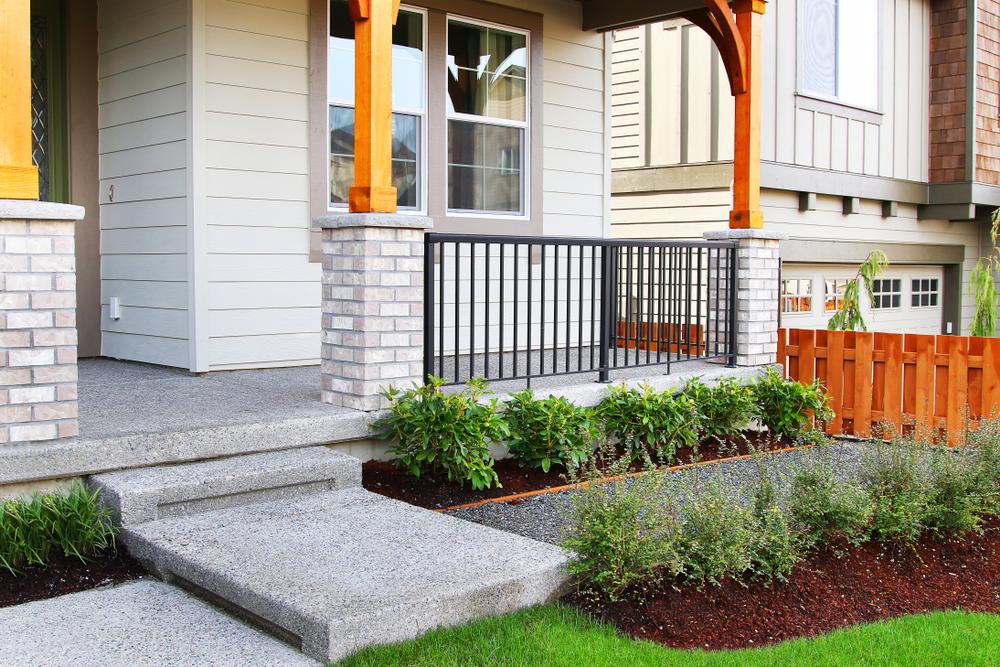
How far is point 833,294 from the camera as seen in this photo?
11750 mm

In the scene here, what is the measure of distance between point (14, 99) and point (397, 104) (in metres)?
3.62

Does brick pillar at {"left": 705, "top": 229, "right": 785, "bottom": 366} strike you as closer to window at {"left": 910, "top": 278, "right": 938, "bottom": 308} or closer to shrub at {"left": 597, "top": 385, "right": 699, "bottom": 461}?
shrub at {"left": 597, "top": 385, "right": 699, "bottom": 461}

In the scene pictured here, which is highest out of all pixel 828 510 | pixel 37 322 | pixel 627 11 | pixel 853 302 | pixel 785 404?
pixel 627 11

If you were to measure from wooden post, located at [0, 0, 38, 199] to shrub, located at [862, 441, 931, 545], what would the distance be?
389cm

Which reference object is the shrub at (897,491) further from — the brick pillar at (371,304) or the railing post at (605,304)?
the brick pillar at (371,304)

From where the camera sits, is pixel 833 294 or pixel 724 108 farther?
pixel 833 294

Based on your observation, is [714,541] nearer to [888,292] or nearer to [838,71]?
[838,71]

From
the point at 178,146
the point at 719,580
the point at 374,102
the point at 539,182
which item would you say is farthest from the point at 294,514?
the point at 539,182

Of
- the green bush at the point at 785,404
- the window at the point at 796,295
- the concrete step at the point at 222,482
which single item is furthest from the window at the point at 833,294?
the concrete step at the point at 222,482

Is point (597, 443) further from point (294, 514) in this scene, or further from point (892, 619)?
point (892, 619)

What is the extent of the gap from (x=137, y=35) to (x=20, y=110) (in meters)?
2.93

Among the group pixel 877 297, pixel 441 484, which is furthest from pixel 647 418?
pixel 877 297

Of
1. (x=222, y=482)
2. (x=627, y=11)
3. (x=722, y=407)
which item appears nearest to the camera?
(x=222, y=482)

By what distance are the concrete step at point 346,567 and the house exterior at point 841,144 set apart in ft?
22.1
